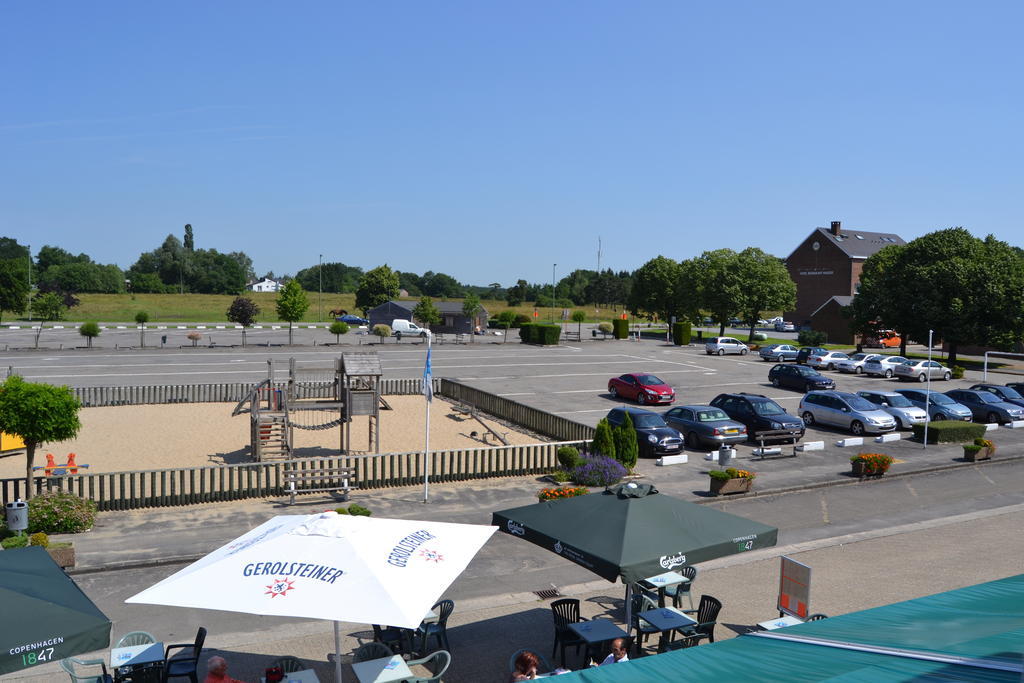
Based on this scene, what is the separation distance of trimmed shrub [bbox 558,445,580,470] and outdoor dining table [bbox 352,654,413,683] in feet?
38.9

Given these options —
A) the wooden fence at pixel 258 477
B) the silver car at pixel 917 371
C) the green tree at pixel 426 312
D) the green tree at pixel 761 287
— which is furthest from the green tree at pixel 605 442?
the green tree at pixel 761 287

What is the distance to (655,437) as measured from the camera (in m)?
23.2

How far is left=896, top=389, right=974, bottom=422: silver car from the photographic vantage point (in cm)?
3020

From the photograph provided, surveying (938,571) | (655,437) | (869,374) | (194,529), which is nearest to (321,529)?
(194,529)

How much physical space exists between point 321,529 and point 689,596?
5.99 meters

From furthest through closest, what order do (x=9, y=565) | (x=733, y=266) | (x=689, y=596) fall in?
(x=733, y=266) → (x=689, y=596) → (x=9, y=565)

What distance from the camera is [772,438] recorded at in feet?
79.5

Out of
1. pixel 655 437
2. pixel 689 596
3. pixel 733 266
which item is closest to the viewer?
pixel 689 596

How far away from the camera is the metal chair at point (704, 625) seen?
9.70 meters

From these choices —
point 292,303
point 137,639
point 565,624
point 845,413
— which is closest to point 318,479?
point 137,639

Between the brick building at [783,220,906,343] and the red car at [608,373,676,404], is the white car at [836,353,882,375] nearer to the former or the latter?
the red car at [608,373,676,404]

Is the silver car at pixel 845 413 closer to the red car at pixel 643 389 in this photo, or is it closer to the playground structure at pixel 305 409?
the red car at pixel 643 389

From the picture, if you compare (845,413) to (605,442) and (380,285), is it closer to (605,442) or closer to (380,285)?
(605,442)

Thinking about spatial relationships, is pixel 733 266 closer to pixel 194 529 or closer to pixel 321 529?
pixel 194 529
